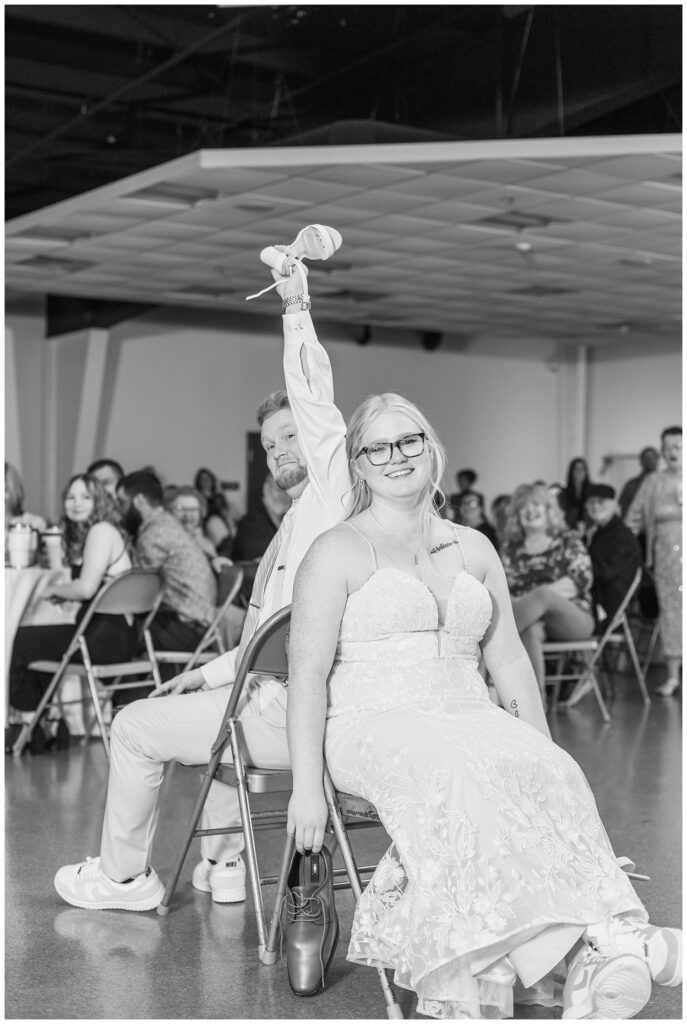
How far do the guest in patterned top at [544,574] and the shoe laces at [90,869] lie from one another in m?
3.58

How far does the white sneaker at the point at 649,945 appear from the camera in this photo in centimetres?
219

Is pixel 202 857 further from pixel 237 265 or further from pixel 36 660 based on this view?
pixel 237 265

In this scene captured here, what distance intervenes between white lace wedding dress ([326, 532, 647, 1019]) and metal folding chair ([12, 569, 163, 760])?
2.80 meters

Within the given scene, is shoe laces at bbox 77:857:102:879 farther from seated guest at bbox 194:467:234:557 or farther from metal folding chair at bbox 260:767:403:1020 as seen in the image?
seated guest at bbox 194:467:234:557

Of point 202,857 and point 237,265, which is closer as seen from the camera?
point 202,857

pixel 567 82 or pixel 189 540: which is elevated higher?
pixel 567 82

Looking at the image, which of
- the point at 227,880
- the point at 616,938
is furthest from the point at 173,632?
the point at 616,938

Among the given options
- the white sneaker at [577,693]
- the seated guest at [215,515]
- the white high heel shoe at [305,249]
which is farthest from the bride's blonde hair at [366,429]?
the seated guest at [215,515]

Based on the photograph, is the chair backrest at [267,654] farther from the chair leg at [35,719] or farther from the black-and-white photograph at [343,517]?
the chair leg at [35,719]

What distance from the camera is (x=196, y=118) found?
8.41 meters

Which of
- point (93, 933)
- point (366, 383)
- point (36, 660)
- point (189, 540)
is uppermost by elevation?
point (366, 383)

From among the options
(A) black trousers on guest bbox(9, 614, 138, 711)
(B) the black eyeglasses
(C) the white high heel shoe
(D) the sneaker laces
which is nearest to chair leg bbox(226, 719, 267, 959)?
(B) the black eyeglasses

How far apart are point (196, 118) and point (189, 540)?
11.9 feet

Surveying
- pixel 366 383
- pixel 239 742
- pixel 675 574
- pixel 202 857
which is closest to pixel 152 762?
pixel 239 742
